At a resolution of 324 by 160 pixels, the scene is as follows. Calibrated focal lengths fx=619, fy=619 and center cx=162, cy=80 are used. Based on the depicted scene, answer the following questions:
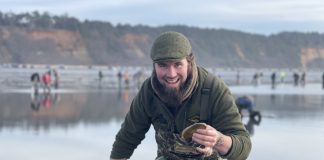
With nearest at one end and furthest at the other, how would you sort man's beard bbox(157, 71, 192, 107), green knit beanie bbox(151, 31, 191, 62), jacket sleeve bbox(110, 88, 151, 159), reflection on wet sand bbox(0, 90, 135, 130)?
green knit beanie bbox(151, 31, 191, 62) < man's beard bbox(157, 71, 192, 107) < jacket sleeve bbox(110, 88, 151, 159) < reflection on wet sand bbox(0, 90, 135, 130)

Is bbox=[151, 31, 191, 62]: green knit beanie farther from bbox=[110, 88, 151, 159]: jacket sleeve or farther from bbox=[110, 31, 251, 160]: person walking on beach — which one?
bbox=[110, 88, 151, 159]: jacket sleeve

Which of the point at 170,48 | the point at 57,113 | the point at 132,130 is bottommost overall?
the point at 57,113

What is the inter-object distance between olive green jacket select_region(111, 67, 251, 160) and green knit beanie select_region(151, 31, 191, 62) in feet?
1.13

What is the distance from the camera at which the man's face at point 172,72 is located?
3.66 metres

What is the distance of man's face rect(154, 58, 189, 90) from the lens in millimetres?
3662

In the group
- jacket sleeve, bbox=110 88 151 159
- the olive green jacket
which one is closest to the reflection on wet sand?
jacket sleeve, bbox=110 88 151 159

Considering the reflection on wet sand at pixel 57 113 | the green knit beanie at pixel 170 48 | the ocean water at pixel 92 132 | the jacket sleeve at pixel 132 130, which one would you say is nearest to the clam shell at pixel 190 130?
the green knit beanie at pixel 170 48

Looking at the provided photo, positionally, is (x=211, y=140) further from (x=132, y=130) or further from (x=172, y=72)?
(x=132, y=130)

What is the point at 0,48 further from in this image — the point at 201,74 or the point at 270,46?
Answer: the point at 201,74

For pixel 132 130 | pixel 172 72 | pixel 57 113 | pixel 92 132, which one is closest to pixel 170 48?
pixel 172 72

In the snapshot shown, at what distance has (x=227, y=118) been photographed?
151 inches

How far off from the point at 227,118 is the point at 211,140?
1.65 ft

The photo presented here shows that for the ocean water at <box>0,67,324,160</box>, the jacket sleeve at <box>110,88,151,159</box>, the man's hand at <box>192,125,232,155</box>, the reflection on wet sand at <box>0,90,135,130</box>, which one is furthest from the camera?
the reflection on wet sand at <box>0,90,135,130</box>

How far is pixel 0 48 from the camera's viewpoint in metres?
135
